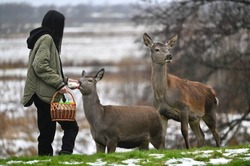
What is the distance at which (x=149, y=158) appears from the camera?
12844 mm

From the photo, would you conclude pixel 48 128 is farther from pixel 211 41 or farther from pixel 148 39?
pixel 211 41

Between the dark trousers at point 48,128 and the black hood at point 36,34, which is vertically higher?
the black hood at point 36,34

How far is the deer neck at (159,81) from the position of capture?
16250 mm

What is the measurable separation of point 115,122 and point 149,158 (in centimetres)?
218

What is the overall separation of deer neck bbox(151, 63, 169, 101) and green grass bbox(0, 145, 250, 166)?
2841 mm

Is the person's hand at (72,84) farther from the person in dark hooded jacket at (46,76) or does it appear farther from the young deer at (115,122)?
the young deer at (115,122)

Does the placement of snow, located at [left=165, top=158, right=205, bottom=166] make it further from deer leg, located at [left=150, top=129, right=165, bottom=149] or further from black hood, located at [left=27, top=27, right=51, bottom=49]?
black hood, located at [left=27, top=27, right=51, bottom=49]

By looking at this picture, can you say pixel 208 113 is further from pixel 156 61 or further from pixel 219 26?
pixel 219 26

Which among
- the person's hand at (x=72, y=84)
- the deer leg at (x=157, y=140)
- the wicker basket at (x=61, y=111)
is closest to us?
the wicker basket at (x=61, y=111)

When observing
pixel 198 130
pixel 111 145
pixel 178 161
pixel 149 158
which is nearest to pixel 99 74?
pixel 111 145

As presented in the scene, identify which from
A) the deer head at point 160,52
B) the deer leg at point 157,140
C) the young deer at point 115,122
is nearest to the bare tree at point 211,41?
the deer head at point 160,52

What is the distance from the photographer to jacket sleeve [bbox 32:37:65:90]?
13500mm

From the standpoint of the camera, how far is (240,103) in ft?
118

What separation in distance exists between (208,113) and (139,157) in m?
4.61
